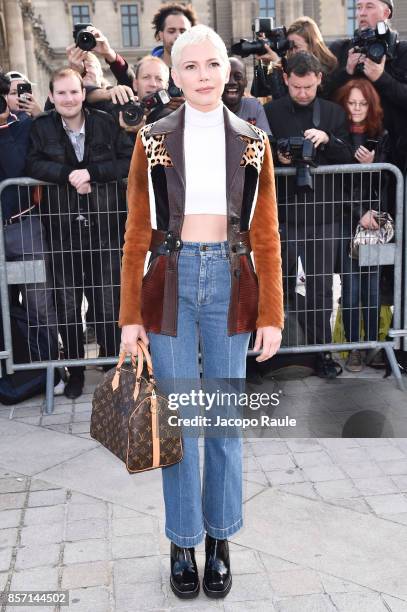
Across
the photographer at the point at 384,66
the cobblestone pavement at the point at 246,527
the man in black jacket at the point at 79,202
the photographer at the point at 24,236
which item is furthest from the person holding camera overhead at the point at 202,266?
the photographer at the point at 384,66

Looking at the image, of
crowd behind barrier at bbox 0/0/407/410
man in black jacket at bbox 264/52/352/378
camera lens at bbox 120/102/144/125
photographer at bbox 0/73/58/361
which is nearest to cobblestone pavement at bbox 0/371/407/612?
photographer at bbox 0/73/58/361

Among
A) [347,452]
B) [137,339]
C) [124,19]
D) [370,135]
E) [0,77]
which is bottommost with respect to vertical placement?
[347,452]

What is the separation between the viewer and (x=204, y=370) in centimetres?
318

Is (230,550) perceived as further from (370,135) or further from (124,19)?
(124,19)

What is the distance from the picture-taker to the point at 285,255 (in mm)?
5844

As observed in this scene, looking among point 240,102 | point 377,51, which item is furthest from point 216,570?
point 377,51

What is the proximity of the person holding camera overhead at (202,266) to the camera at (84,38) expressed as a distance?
368cm

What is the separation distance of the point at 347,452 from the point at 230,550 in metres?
1.37

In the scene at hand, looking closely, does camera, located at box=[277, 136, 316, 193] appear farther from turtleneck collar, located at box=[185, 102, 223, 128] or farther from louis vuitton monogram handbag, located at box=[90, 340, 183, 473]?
louis vuitton monogram handbag, located at box=[90, 340, 183, 473]

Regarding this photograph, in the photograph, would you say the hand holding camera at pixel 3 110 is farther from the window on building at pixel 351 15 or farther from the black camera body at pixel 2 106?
the window on building at pixel 351 15

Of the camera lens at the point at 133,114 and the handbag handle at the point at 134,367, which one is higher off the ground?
the camera lens at the point at 133,114

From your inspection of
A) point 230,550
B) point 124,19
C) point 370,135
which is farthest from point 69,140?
point 124,19

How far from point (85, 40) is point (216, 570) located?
186 inches

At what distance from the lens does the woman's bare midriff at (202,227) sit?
2996mm
